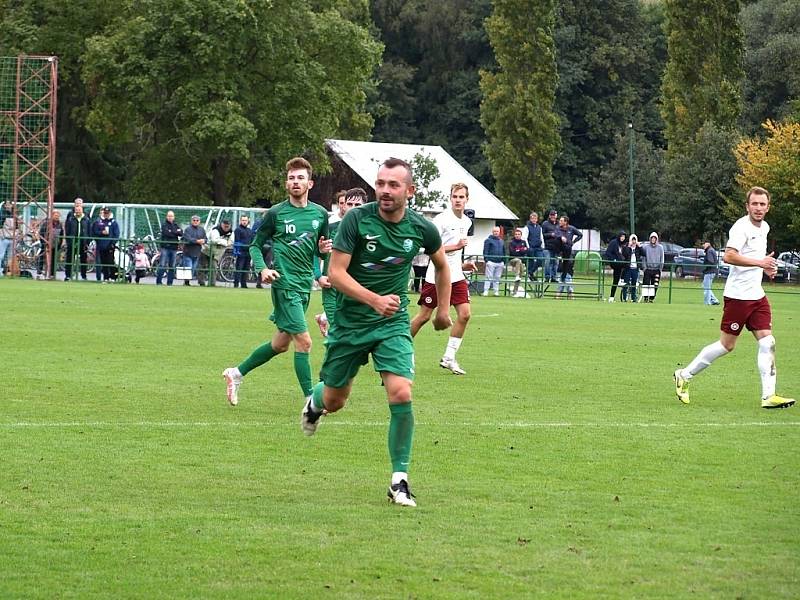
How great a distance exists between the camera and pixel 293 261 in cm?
1209

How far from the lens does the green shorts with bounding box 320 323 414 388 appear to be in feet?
26.5

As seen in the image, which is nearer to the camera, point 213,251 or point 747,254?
point 747,254

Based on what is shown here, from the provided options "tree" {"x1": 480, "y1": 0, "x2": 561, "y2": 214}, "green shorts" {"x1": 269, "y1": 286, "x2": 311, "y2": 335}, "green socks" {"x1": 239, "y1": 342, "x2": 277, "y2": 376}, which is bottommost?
"green socks" {"x1": 239, "y1": 342, "x2": 277, "y2": 376}

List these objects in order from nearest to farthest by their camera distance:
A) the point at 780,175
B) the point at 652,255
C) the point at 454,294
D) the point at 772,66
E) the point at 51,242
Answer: the point at 454,294 → the point at 51,242 → the point at 652,255 → the point at 780,175 → the point at 772,66

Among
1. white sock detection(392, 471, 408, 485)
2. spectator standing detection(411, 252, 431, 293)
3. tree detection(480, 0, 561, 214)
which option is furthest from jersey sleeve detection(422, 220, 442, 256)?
tree detection(480, 0, 561, 214)

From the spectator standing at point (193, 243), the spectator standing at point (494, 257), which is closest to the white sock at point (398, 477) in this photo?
the spectator standing at point (494, 257)

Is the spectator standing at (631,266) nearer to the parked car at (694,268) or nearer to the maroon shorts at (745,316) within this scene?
the parked car at (694,268)

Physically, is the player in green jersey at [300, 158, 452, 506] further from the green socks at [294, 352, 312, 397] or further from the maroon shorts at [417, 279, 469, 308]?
the maroon shorts at [417, 279, 469, 308]

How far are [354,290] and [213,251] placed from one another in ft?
103

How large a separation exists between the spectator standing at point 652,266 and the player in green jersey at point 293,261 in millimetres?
26461

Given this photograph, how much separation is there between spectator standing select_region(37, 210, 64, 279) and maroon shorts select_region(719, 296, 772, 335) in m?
27.5

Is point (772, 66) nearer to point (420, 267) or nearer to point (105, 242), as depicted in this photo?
point (420, 267)

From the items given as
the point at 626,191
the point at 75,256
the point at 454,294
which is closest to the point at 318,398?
the point at 454,294

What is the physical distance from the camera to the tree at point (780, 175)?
57.8 meters
